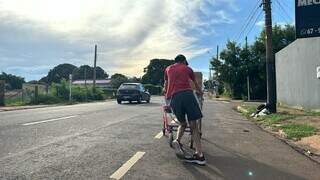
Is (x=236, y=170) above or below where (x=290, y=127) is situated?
below

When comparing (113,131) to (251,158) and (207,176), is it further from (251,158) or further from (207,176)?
(207,176)

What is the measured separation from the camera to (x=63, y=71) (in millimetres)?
136375

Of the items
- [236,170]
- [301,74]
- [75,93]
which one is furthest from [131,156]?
[75,93]

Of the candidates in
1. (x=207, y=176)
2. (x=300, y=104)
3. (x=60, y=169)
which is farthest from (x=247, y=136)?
(x=300, y=104)

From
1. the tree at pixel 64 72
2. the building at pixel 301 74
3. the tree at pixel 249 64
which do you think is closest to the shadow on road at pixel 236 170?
the building at pixel 301 74

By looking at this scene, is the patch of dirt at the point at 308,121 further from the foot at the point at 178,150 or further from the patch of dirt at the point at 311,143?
the foot at the point at 178,150

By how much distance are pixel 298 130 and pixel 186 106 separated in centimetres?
655

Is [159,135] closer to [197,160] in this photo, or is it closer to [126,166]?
[197,160]

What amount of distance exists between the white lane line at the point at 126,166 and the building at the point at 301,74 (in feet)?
44.2

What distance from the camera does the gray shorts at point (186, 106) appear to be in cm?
937

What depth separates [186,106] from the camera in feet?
30.9

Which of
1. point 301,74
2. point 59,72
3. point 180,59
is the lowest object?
point 180,59

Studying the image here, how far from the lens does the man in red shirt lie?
9328 millimetres

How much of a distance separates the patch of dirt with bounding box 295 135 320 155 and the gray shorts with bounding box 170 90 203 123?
3181 millimetres
